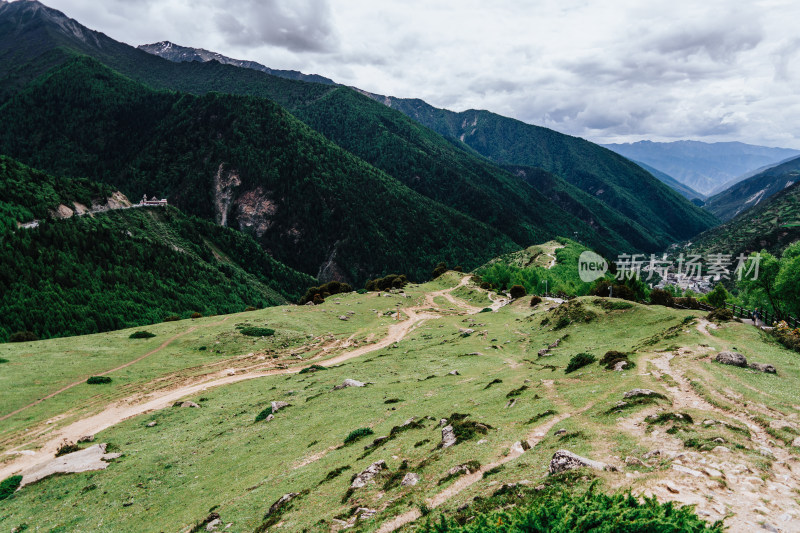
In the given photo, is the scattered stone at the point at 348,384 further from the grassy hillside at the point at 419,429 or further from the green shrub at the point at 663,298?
the green shrub at the point at 663,298

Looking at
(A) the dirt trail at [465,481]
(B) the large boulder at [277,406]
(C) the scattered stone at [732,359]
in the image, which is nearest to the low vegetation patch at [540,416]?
(A) the dirt trail at [465,481]

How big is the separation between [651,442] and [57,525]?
2742 centimetres

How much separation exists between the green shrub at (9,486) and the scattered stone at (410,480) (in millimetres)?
25224

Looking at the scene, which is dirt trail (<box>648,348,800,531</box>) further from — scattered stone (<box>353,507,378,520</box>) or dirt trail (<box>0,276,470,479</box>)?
dirt trail (<box>0,276,470,479</box>)

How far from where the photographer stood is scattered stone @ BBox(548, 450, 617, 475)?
12.0 meters

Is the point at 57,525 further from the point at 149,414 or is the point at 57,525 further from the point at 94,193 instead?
the point at 94,193

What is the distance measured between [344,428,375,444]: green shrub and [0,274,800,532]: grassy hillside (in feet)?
1.46

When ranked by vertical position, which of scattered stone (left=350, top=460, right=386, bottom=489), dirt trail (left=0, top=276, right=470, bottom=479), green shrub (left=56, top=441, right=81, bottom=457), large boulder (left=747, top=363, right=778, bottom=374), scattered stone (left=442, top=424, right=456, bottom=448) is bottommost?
dirt trail (left=0, top=276, right=470, bottom=479)

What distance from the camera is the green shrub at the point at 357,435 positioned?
21234 mm

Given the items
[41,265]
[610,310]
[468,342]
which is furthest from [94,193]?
[610,310]

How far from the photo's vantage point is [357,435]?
21375 millimetres

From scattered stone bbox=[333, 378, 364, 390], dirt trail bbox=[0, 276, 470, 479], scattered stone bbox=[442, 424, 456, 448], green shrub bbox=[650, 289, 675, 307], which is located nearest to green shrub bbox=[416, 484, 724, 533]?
scattered stone bbox=[442, 424, 456, 448]

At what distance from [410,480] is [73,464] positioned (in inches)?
973

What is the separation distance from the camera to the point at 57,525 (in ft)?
59.4
